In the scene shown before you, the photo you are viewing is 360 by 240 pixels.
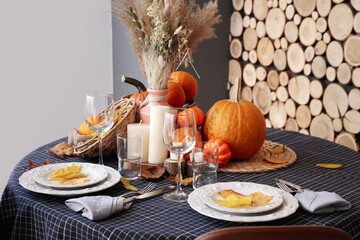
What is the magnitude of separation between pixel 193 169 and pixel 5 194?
609mm

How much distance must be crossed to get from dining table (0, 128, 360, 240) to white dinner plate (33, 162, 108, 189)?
4 cm

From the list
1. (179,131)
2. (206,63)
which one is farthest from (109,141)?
(206,63)

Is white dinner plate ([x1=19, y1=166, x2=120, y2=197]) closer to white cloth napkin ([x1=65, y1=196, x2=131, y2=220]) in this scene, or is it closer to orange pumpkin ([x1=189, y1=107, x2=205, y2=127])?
white cloth napkin ([x1=65, y1=196, x2=131, y2=220])

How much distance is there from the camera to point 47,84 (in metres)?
3.52

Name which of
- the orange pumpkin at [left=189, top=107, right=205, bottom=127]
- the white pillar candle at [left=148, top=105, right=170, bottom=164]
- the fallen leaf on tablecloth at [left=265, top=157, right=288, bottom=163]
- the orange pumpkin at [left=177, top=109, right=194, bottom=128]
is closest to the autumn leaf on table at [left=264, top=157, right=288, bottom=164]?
the fallen leaf on tablecloth at [left=265, top=157, right=288, bottom=163]

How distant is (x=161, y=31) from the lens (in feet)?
5.37

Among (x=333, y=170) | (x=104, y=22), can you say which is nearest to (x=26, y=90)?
(x=104, y=22)

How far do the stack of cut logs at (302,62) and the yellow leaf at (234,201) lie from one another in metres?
1.92

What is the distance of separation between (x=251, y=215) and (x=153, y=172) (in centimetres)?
47

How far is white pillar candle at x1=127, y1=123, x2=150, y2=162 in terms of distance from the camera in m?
1.73

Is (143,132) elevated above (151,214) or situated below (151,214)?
above

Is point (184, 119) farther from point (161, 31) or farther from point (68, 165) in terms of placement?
point (68, 165)

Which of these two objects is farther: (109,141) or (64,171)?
(109,141)

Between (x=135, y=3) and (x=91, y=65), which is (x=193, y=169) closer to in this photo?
(x=135, y=3)
